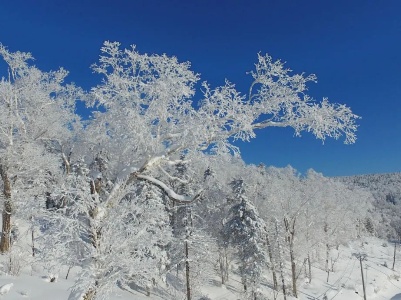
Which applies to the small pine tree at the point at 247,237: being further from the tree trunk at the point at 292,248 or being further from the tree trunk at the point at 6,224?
the tree trunk at the point at 6,224

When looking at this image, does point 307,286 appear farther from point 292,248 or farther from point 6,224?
point 6,224

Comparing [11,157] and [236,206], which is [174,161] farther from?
[236,206]

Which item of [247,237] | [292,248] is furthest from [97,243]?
[292,248]

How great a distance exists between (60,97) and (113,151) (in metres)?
12.8

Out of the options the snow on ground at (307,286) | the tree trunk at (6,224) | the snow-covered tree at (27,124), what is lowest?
the snow on ground at (307,286)

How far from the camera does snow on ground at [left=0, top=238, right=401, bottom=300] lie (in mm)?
12469

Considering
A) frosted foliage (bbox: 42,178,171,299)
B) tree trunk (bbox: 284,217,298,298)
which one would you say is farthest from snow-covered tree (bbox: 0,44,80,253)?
tree trunk (bbox: 284,217,298,298)

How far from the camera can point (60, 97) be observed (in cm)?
1988

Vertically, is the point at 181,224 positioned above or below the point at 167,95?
below

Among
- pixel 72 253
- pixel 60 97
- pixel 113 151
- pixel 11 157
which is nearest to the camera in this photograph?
pixel 72 253

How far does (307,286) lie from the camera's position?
4734 centimetres

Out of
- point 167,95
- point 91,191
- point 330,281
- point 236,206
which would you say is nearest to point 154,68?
point 167,95

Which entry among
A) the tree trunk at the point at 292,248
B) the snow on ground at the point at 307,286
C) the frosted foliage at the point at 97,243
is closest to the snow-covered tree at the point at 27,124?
the snow on ground at the point at 307,286

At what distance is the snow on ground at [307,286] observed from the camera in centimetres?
1247
